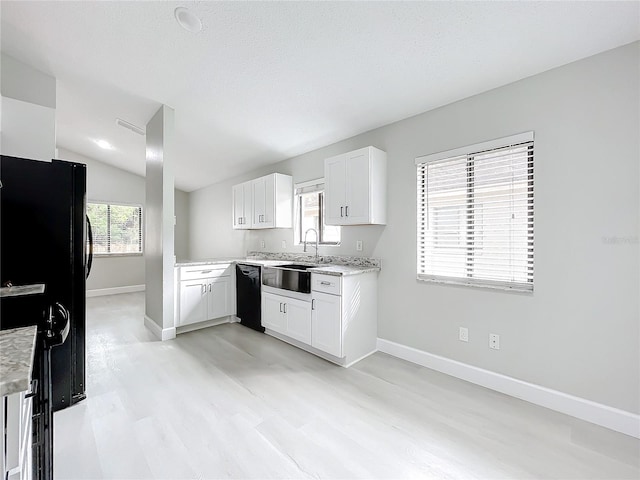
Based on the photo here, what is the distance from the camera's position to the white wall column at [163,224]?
11.2 ft

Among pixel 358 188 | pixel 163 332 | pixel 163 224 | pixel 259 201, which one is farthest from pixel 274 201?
pixel 163 332

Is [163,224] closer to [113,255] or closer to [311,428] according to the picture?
[311,428]

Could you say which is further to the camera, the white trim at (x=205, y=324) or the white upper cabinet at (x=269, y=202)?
the white upper cabinet at (x=269, y=202)

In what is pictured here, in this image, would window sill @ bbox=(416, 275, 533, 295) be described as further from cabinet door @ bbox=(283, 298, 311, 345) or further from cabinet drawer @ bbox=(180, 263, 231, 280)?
cabinet drawer @ bbox=(180, 263, 231, 280)

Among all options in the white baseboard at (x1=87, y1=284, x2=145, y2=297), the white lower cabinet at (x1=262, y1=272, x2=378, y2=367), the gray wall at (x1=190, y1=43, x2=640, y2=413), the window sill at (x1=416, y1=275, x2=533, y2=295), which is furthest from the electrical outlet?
the white baseboard at (x1=87, y1=284, x2=145, y2=297)

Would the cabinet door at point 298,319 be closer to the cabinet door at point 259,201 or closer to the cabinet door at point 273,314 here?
the cabinet door at point 273,314

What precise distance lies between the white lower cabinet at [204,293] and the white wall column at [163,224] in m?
0.13

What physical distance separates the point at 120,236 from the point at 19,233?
17.1 ft

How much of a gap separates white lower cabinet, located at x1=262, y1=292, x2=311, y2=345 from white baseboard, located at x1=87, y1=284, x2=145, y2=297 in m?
4.55

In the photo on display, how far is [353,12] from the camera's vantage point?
5.89 ft

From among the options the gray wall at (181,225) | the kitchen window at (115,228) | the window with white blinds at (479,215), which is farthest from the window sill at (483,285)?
the kitchen window at (115,228)

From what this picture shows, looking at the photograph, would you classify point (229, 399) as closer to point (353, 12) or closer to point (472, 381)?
point (472, 381)

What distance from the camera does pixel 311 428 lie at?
1853 millimetres

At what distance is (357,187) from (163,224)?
232cm
